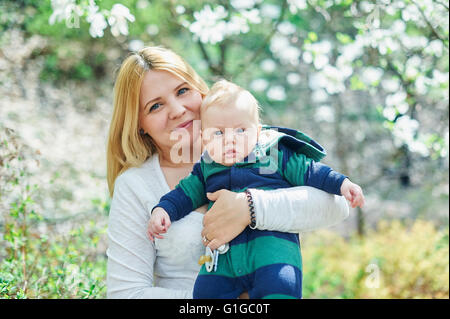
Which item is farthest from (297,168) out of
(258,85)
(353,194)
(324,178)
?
(258,85)

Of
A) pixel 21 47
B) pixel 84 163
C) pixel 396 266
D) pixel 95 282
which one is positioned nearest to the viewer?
pixel 95 282

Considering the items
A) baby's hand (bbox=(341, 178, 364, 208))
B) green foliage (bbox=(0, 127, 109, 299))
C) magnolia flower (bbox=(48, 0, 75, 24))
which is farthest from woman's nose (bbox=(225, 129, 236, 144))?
green foliage (bbox=(0, 127, 109, 299))

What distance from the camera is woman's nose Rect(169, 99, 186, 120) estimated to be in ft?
6.49

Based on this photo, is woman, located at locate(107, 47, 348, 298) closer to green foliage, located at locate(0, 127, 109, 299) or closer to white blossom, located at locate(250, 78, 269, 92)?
green foliage, located at locate(0, 127, 109, 299)

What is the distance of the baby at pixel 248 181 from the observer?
1.55 m

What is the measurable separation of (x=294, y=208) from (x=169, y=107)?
0.73 metres

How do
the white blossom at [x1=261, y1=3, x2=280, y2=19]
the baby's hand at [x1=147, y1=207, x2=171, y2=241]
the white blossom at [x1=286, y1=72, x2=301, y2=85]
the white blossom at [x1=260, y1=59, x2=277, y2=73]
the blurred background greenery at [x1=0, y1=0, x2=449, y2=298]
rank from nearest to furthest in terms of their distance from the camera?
the baby's hand at [x1=147, y1=207, x2=171, y2=241] < the blurred background greenery at [x1=0, y1=0, x2=449, y2=298] < the white blossom at [x1=261, y1=3, x2=280, y2=19] < the white blossom at [x1=286, y1=72, x2=301, y2=85] < the white blossom at [x1=260, y1=59, x2=277, y2=73]

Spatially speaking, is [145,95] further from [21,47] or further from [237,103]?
[21,47]

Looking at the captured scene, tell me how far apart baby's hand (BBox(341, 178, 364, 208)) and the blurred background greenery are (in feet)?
3.75

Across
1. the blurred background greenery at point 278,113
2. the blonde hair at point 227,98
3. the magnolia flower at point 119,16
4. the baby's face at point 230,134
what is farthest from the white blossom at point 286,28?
the baby's face at point 230,134

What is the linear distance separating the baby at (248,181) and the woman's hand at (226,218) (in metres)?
0.04

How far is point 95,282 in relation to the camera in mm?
2436
